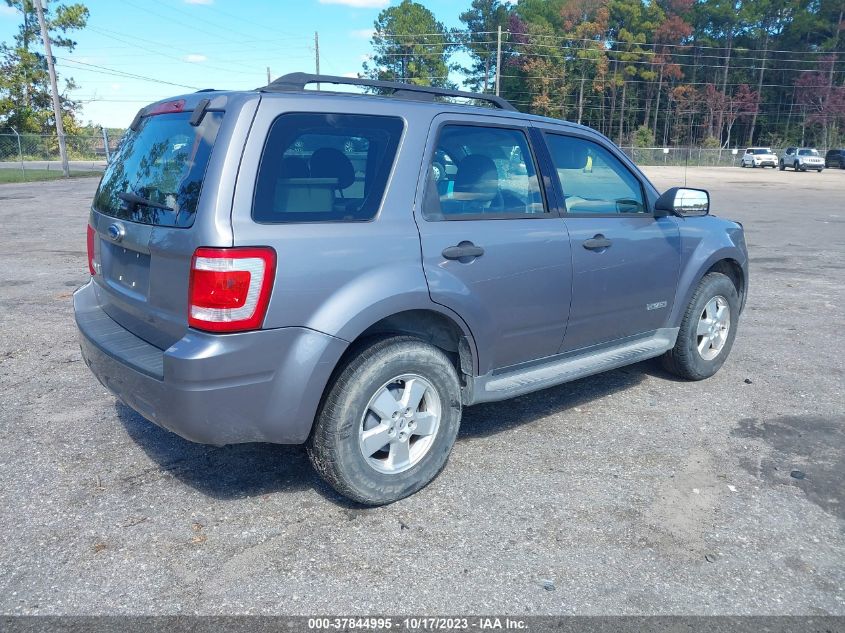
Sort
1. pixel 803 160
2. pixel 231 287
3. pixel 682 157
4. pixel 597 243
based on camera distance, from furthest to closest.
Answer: pixel 682 157 → pixel 803 160 → pixel 597 243 → pixel 231 287

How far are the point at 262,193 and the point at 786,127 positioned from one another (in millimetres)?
99346

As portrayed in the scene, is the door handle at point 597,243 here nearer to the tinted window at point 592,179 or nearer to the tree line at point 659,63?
the tinted window at point 592,179

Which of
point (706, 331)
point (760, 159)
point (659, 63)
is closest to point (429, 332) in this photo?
point (706, 331)

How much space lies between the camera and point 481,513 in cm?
328

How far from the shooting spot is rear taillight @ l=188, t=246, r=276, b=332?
9.02ft

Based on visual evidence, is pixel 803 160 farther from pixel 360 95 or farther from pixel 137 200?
pixel 137 200

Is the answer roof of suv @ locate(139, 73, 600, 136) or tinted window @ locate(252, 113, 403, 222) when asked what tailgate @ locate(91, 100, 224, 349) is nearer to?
roof of suv @ locate(139, 73, 600, 136)

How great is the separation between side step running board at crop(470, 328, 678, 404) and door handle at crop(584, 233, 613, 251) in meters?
0.64

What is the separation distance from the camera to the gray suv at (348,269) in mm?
2824

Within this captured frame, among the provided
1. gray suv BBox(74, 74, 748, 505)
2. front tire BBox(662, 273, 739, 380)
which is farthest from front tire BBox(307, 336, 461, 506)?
front tire BBox(662, 273, 739, 380)

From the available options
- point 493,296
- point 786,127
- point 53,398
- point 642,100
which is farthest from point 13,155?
point 786,127

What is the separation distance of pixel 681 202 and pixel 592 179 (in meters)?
0.63

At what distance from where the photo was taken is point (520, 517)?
3242 millimetres

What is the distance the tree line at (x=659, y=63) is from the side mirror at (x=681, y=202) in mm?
78138
